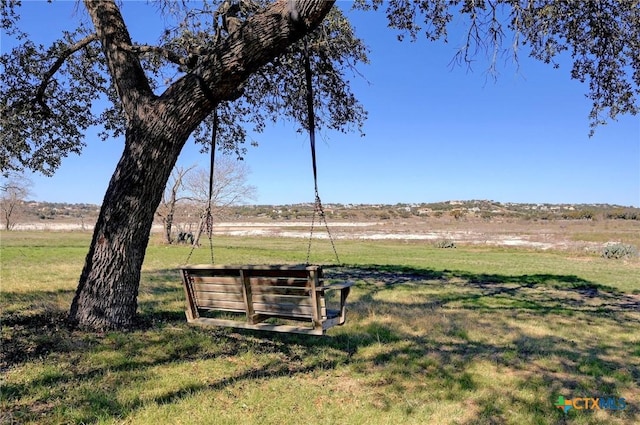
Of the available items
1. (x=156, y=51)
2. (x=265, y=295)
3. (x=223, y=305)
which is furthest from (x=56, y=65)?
(x=265, y=295)

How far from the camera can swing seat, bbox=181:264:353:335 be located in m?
4.71

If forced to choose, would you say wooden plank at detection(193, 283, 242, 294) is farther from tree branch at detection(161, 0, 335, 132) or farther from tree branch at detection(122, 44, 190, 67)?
tree branch at detection(122, 44, 190, 67)

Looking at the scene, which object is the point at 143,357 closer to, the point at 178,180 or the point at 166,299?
the point at 166,299

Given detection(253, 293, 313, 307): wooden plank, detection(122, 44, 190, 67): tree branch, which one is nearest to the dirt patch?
detection(253, 293, 313, 307): wooden plank

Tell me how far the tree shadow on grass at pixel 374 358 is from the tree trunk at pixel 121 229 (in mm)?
388

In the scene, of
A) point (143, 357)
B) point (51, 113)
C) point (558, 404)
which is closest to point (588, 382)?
point (558, 404)

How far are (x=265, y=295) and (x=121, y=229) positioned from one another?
6.78ft

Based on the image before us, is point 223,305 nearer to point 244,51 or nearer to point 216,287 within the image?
point 216,287

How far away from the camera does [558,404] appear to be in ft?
14.1

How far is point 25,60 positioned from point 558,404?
10.4m

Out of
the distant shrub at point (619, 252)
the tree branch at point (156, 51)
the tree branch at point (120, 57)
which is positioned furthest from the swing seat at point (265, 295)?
the distant shrub at point (619, 252)

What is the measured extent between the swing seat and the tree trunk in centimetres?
81

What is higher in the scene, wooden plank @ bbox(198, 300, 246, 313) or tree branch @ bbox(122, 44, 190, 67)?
tree branch @ bbox(122, 44, 190, 67)

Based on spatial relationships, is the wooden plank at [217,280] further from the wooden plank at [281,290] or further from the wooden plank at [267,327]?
the wooden plank at [267,327]
